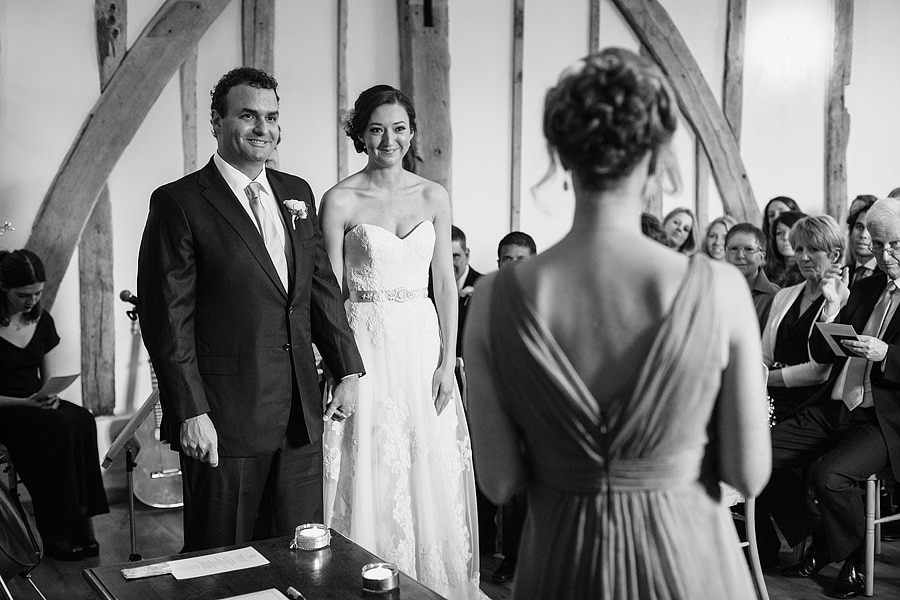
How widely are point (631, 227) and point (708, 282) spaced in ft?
0.44

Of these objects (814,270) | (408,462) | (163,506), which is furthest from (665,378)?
(163,506)

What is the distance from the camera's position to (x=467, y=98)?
20.9ft

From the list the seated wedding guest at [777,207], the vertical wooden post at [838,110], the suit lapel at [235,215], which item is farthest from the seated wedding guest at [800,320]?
the vertical wooden post at [838,110]

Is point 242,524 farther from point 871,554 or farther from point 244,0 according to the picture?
point 244,0

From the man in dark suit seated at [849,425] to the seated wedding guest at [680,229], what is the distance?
2.05 metres

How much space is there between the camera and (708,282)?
132cm

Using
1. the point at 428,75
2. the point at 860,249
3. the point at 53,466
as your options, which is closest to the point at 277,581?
the point at 53,466

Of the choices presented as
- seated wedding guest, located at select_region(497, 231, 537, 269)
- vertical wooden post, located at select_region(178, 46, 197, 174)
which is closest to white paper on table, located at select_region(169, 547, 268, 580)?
seated wedding guest, located at select_region(497, 231, 537, 269)

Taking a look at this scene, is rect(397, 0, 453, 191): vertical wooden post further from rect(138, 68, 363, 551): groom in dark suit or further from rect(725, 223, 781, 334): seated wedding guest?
rect(138, 68, 363, 551): groom in dark suit

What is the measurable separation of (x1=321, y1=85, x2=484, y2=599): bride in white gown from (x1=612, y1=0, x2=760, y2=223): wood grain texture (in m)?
4.14

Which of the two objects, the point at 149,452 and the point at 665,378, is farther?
the point at 149,452

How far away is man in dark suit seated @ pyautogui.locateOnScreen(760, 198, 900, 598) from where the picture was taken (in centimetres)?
382

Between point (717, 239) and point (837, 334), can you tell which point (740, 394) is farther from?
point (717, 239)

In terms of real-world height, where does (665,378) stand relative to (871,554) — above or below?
above
